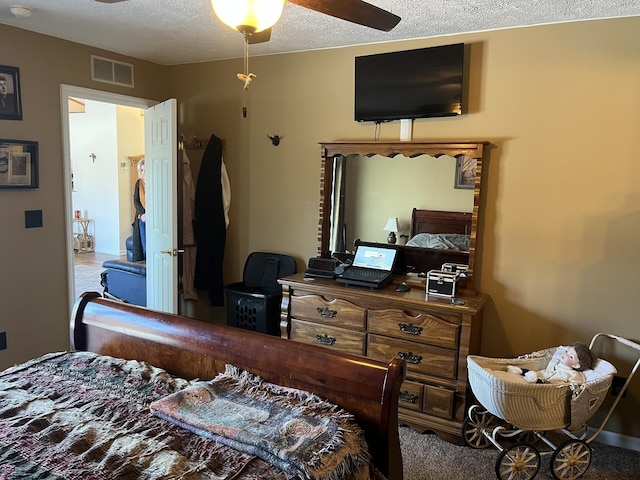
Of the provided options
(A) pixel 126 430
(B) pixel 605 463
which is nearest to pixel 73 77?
(A) pixel 126 430

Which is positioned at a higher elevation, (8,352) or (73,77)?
(73,77)

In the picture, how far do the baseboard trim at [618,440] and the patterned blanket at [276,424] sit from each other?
6.65 feet

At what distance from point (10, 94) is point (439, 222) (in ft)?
9.51

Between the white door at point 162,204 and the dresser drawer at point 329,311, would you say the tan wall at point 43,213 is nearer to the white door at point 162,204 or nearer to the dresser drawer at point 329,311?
the white door at point 162,204

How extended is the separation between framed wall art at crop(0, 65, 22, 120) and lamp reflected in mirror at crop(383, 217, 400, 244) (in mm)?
2550

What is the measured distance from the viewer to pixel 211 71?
4.00 m

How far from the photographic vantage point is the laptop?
120 inches

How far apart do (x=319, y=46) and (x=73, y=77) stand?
1.77 m

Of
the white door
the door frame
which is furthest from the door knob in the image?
the door frame

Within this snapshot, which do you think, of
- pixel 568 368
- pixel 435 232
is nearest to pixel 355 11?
pixel 435 232

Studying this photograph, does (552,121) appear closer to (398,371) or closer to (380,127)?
(380,127)

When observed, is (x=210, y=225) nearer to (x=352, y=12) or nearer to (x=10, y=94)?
(x=10, y=94)

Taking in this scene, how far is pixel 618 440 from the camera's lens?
2.84 meters

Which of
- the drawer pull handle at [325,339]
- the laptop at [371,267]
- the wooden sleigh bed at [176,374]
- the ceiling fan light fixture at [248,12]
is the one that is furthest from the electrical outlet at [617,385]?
the ceiling fan light fixture at [248,12]
